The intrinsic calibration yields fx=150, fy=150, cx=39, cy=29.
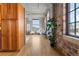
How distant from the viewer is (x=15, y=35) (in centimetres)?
480

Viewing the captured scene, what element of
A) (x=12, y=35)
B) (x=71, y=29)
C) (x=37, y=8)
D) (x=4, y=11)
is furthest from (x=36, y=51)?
(x=37, y=8)

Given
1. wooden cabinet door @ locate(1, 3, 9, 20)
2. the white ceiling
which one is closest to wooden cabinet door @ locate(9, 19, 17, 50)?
wooden cabinet door @ locate(1, 3, 9, 20)

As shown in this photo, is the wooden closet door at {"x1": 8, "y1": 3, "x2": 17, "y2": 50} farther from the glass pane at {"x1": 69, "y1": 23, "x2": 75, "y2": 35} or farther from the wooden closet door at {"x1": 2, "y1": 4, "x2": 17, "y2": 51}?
the glass pane at {"x1": 69, "y1": 23, "x2": 75, "y2": 35}

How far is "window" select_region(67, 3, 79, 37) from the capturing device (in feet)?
11.1

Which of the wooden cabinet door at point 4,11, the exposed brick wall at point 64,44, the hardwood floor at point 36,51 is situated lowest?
the hardwood floor at point 36,51

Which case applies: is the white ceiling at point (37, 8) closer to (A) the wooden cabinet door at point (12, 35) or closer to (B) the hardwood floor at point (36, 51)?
(B) the hardwood floor at point (36, 51)

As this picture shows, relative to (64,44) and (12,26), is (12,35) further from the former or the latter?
(64,44)

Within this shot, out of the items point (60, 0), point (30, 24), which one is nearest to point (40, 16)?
point (30, 24)

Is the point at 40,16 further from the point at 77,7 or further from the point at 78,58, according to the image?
the point at 78,58

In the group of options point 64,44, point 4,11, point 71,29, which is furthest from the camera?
point 4,11

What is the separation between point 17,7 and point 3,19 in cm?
58

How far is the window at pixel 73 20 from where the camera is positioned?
3376 mm

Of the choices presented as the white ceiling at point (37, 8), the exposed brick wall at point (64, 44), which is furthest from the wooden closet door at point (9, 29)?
the white ceiling at point (37, 8)

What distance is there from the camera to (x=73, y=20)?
3621 millimetres
